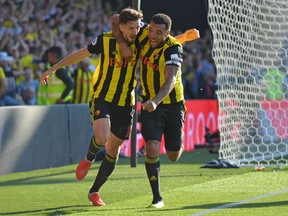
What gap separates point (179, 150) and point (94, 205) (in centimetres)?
106

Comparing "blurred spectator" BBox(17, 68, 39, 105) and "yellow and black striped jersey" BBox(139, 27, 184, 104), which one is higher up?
"yellow and black striped jersey" BBox(139, 27, 184, 104)

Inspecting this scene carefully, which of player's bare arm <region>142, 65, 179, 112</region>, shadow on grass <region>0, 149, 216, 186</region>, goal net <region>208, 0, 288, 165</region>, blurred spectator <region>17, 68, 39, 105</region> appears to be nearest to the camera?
player's bare arm <region>142, 65, 179, 112</region>

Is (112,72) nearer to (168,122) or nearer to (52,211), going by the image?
(168,122)

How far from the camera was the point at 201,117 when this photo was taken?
21344 mm

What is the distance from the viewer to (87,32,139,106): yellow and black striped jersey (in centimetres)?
1023

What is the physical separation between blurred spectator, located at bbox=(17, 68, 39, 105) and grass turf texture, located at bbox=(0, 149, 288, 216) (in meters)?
3.36

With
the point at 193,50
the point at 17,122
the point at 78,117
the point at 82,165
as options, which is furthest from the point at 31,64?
the point at 82,165

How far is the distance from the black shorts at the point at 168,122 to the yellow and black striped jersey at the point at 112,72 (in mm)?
303

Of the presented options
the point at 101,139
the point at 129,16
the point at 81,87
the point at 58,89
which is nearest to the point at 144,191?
the point at 101,139

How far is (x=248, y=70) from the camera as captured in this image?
1634cm

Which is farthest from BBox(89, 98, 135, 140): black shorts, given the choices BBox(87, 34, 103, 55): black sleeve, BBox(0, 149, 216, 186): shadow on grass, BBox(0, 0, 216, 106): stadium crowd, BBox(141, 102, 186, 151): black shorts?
BBox(0, 0, 216, 106): stadium crowd

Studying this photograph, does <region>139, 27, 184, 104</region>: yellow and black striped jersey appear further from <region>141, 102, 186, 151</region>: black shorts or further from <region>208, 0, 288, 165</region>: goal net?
<region>208, 0, 288, 165</region>: goal net

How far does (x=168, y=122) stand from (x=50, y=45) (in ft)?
37.6

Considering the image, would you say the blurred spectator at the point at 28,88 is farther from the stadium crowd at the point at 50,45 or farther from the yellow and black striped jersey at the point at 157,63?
the yellow and black striped jersey at the point at 157,63
